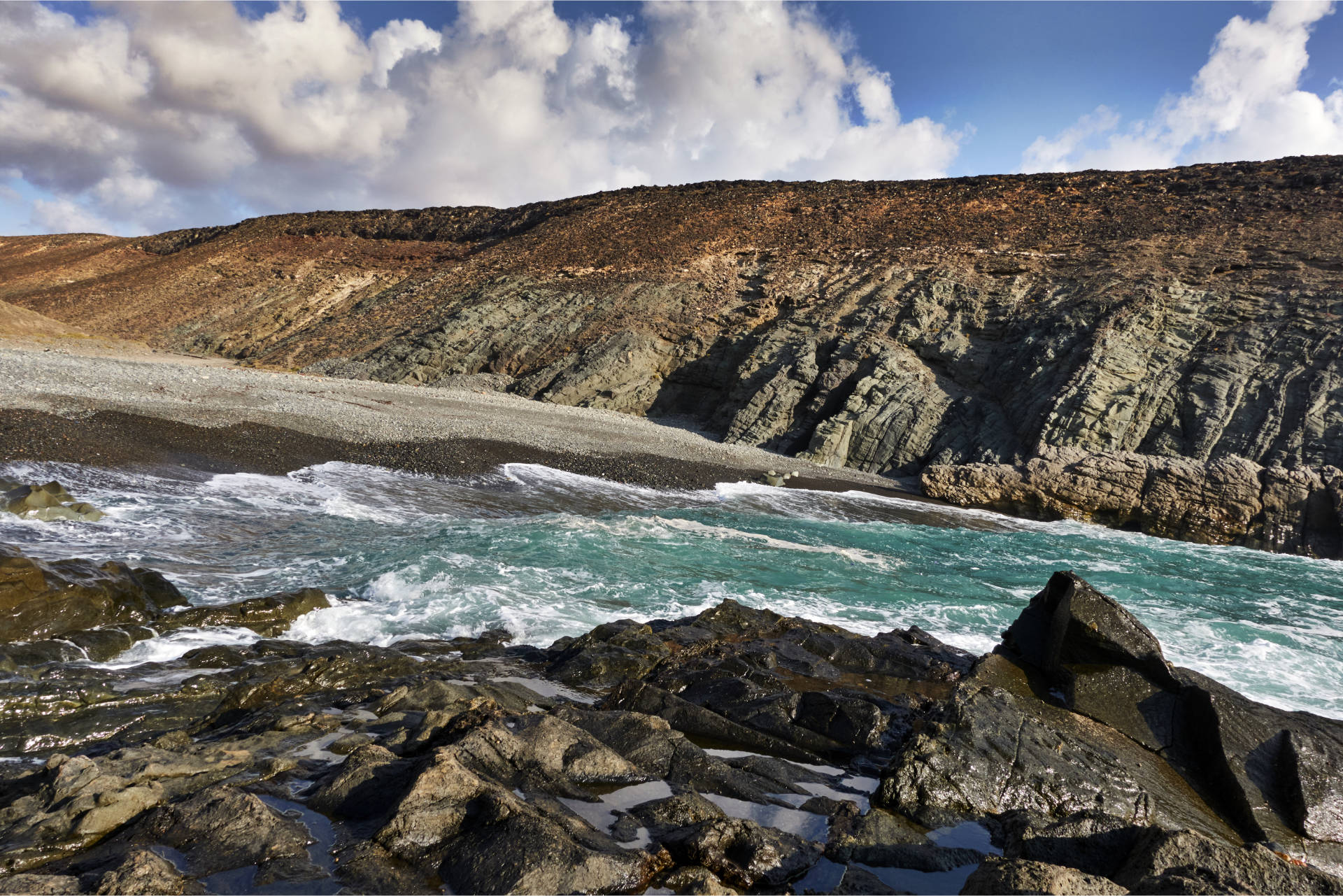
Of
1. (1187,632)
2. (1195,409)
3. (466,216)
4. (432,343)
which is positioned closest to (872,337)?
(1195,409)

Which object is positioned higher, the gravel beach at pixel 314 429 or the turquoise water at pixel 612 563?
the gravel beach at pixel 314 429

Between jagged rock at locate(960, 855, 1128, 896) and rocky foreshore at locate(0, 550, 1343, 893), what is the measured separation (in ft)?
0.06

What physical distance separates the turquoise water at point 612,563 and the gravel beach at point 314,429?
3.77 ft

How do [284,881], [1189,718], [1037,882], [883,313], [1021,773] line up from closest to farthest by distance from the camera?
[1037,882] < [284,881] < [1021,773] < [1189,718] < [883,313]

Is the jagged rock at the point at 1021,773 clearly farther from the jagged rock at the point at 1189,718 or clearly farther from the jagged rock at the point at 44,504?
the jagged rock at the point at 44,504

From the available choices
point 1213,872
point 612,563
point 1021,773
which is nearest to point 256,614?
point 612,563

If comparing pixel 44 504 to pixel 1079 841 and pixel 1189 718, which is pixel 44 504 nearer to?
pixel 1079 841

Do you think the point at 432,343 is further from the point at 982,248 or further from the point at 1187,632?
the point at 1187,632

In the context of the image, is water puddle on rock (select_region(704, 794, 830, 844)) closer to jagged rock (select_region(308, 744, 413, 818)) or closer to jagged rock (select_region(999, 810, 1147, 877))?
jagged rock (select_region(999, 810, 1147, 877))

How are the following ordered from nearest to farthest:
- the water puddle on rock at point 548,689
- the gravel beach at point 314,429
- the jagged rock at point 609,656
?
the water puddle on rock at point 548,689, the jagged rock at point 609,656, the gravel beach at point 314,429

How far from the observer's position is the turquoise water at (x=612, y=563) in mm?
8719

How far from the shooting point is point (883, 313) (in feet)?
92.1

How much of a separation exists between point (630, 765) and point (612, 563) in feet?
21.6

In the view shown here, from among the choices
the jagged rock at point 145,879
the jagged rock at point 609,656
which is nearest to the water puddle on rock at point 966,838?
the jagged rock at point 609,656
